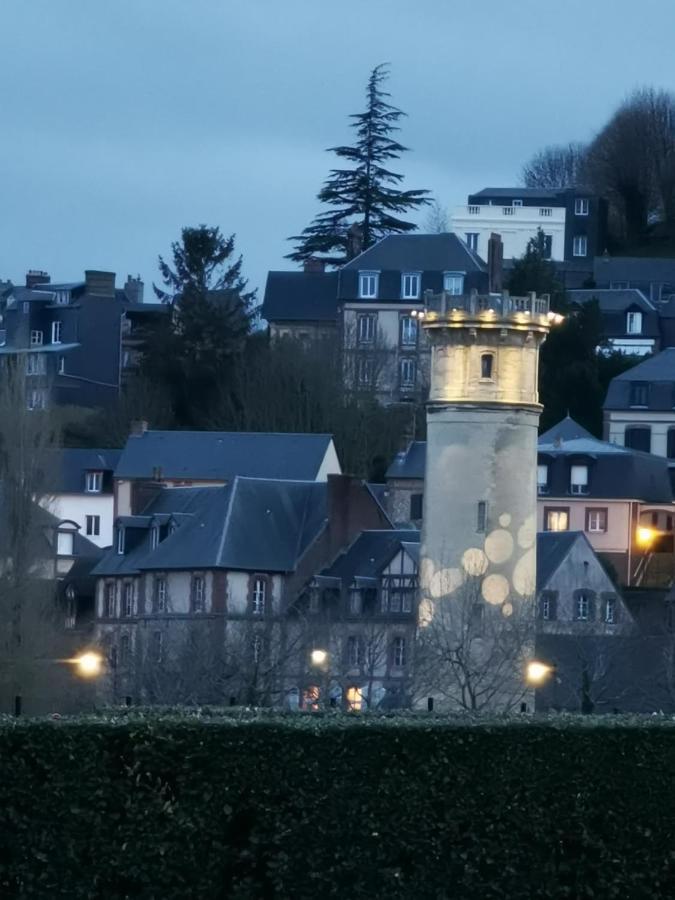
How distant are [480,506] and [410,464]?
30673 mm

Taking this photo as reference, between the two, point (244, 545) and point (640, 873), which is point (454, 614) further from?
point (640, 873)

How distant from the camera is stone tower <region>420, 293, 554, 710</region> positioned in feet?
199

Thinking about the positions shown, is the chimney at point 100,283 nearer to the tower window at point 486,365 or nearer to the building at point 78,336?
the building at point 78,336

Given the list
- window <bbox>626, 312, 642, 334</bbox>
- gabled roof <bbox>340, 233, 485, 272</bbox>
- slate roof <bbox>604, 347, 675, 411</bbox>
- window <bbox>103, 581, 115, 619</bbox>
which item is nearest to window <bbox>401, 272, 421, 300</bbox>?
gabled roof <bbox>340, 233, 485, 272</bbox>

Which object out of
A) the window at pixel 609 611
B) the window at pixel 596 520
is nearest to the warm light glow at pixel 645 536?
the window at pixel 596 520

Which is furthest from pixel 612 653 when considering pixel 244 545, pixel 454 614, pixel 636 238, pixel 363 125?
pixel 636 238

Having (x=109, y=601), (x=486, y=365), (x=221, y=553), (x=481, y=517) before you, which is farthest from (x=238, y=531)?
(x=481, y=517)

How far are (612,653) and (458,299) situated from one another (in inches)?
339

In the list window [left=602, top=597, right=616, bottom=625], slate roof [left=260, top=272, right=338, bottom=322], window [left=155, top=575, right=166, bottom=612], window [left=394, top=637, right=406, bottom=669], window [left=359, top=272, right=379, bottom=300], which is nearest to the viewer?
window [left=394, top=637, right=406, bottom=669]

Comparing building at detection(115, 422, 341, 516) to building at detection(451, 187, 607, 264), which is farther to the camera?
building at detection(451, 187, 607, 264)

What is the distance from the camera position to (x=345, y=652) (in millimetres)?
68625

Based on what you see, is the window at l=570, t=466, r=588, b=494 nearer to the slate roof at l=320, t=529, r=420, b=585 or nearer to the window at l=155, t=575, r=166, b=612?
the slate roof at l=320, t=529, r=420, b=585

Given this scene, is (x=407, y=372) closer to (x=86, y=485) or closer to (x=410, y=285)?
(x=410, y=285)

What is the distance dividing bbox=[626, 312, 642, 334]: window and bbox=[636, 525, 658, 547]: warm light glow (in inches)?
766
